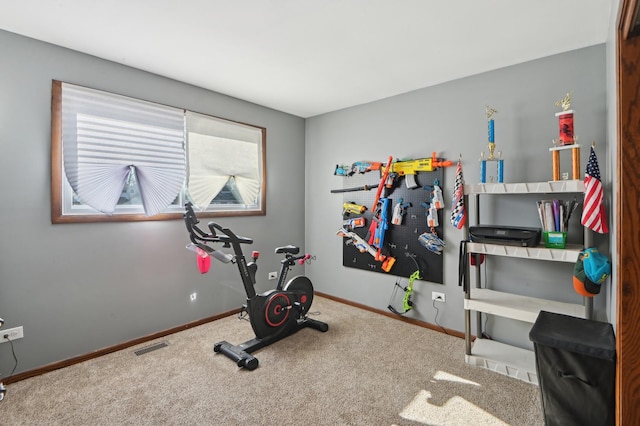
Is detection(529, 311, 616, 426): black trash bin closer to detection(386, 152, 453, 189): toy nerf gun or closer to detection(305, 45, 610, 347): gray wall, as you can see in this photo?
detection(305, 45, 610, 347): gray wall

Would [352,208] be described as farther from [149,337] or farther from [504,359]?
[149,337]

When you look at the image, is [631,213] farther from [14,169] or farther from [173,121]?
[14,169]

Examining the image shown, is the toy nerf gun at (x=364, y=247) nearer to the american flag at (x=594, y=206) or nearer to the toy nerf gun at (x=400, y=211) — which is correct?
the toy nerf gun at (x=400, y=211)

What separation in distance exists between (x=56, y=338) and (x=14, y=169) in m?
1.33

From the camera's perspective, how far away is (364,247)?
381cm

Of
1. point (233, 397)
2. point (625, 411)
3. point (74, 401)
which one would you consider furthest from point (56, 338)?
point (625, 411)

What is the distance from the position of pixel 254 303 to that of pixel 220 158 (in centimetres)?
168

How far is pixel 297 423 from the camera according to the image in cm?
190

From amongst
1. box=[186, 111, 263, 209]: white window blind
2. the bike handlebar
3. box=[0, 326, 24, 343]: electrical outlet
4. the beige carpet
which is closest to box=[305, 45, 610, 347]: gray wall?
the beige carpet

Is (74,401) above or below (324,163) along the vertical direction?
below

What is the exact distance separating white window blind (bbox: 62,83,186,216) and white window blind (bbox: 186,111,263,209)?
133 mm

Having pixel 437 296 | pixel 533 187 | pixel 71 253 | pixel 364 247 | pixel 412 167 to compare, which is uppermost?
pixel 412 167

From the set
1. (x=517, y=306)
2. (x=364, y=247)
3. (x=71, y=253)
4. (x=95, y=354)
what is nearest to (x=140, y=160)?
(x=71, y=253)

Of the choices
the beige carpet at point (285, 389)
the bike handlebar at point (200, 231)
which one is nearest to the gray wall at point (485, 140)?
the beige carpet at point (285, 389)
